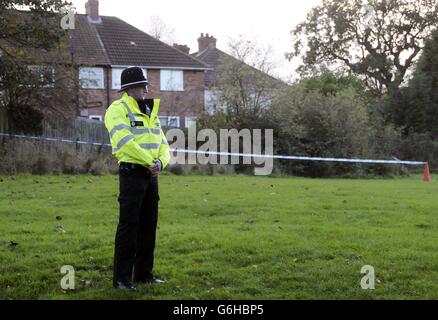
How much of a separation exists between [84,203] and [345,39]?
4149 cm

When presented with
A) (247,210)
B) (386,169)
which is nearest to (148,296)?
(247,210)

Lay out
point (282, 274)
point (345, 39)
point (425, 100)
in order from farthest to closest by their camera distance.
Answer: point (345, 39) < point (425, 100) < point (282, 274)

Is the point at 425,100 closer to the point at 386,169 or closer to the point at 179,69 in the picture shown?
the point at 386,169

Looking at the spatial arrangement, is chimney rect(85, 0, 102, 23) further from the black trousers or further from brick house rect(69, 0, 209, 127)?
the black trousers

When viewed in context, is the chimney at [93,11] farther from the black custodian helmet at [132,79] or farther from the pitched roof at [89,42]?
the black custodian helmet at [132,79]

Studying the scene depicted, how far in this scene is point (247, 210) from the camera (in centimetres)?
1091

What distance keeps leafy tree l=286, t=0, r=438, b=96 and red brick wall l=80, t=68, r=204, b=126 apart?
1137cm

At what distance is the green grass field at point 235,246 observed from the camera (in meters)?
5.95

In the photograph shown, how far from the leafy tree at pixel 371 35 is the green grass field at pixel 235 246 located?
37.2 meters

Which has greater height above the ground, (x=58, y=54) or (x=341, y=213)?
(x=58, y=54)

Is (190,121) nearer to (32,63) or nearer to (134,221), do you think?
(32,63)

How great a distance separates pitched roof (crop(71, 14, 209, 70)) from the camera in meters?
37.8

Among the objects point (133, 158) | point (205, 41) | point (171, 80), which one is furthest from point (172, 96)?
point (133, 158)

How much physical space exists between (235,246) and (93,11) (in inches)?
1457
